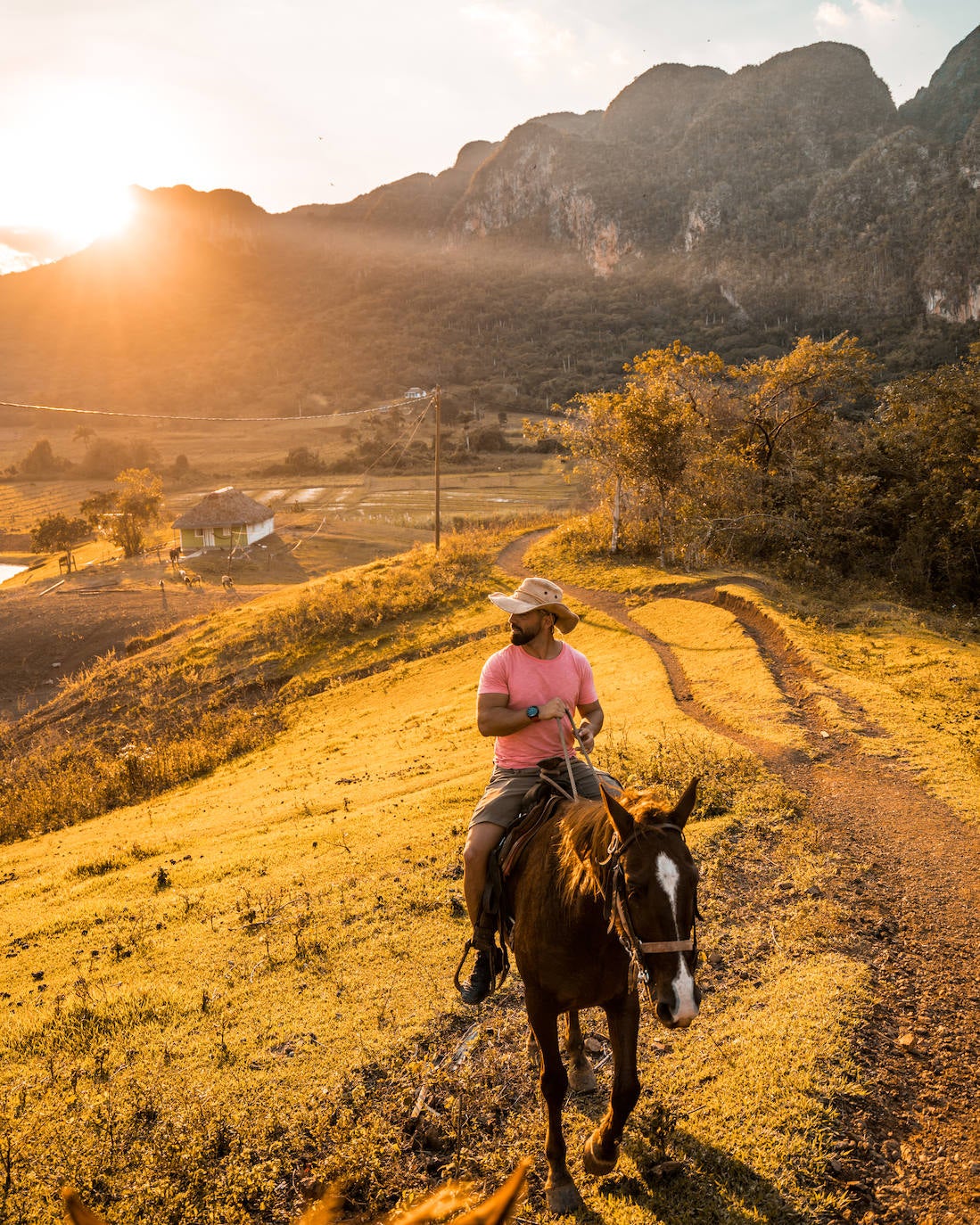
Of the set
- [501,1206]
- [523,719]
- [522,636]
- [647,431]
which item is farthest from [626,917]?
[647,431]

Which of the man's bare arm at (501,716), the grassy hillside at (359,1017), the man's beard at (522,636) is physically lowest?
the grassy hillside at (359,1017)

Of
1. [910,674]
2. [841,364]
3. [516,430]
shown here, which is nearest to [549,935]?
[910,674]

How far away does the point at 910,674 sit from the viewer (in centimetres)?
1312

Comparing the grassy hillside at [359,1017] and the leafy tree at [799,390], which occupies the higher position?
the leafy tree at [799,390]

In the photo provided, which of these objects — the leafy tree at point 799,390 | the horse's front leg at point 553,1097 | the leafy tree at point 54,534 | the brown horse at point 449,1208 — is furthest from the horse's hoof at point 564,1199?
the leafy tree at point 54,534

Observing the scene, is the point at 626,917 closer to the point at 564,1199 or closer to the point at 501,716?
the point at 501,716

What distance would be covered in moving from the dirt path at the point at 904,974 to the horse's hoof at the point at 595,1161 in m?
1.29

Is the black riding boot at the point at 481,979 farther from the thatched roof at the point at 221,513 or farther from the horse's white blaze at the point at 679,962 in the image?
the thatched roof at the point at 221,513

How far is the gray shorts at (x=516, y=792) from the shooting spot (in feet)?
16.4

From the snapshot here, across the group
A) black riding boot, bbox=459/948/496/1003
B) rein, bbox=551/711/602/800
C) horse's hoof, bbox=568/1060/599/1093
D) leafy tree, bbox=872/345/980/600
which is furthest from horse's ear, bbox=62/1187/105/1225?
leafy tree, bbox=872/345/980/600

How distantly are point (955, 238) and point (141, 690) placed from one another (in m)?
181

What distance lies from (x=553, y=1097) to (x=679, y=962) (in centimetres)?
199

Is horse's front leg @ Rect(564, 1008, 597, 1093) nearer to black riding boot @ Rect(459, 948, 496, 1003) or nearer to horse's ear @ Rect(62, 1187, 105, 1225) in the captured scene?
black riding boot @ Rect(459, 948, 496, 1003)

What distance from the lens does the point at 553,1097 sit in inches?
173
